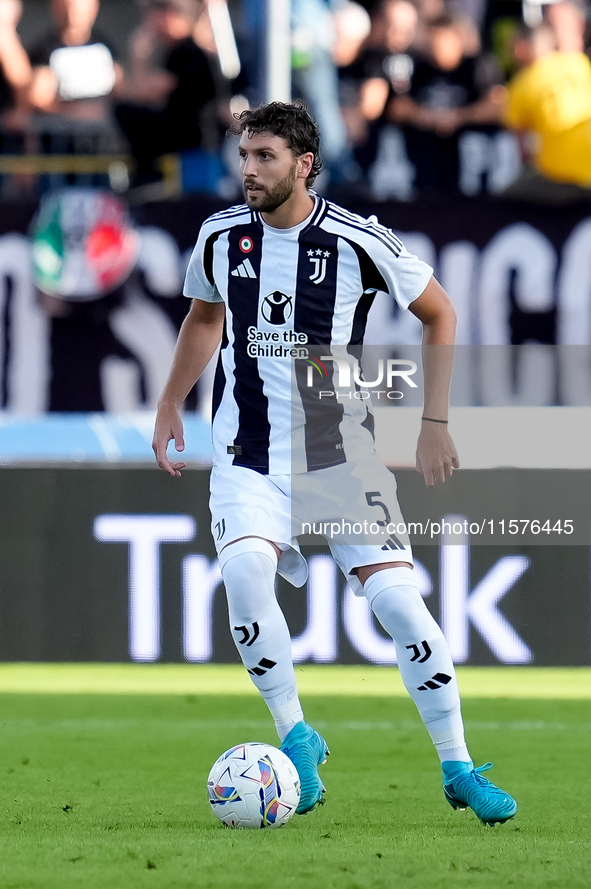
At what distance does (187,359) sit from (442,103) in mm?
5886

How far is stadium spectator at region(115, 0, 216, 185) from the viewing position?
31.7ft

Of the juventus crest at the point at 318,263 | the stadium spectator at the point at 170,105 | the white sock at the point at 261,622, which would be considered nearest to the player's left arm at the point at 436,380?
the juventus crest at the point at 318,263

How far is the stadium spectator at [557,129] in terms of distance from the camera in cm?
903

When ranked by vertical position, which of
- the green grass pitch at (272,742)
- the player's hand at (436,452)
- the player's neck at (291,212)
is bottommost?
the green grass pitch at (272,742)

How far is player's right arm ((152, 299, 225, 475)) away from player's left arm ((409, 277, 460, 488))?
2.28 ft

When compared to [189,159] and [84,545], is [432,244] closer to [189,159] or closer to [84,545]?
[189,159]

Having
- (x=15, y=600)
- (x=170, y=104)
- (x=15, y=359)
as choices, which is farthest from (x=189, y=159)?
(x=15, y=600)

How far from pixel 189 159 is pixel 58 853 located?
6.42 m

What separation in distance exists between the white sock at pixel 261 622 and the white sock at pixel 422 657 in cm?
31

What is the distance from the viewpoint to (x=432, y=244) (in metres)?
9.09

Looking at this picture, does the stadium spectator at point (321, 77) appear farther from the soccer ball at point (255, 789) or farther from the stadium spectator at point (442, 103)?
the soccer ball at point (255, 789)

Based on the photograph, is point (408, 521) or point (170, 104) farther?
point (170, 104)

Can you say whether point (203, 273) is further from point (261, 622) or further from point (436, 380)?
point (261, 622)

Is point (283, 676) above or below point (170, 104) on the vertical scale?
below
